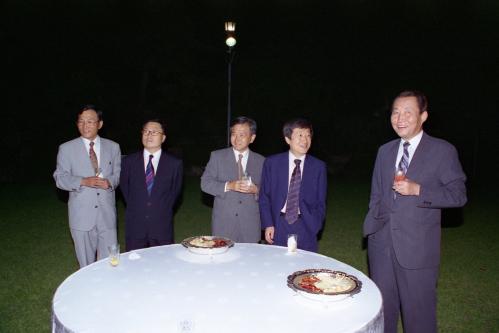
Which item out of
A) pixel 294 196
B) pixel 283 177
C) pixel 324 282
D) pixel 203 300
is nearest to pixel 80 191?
pixel 283 177

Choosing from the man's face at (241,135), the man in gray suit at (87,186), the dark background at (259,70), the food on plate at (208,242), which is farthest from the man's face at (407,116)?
the dark background at (259,70)

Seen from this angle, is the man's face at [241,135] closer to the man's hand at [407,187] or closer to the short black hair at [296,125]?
the short black hair at [296,125]

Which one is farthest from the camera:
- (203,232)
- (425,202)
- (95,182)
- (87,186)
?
(203,232)

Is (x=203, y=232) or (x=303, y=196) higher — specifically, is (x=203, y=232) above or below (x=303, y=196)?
below

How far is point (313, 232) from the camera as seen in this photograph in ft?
13.1

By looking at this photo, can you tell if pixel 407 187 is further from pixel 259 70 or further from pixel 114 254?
pixel 259 70

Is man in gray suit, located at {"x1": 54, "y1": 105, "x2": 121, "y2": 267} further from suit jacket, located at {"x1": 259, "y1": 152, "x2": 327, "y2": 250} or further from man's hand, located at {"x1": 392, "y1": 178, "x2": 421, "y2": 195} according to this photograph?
man's hand, located at {"x1": 392, "y1": 178, "x2": 421, "y2": 195}

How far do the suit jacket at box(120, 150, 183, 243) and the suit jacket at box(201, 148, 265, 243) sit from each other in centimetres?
38

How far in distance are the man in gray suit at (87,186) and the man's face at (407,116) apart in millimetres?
2771

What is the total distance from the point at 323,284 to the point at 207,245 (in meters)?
1.02

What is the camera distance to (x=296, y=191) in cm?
403

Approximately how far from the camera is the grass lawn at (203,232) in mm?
4672

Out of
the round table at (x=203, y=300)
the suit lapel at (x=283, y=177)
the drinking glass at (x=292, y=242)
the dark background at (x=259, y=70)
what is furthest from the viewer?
the dark background at (x=259, y=70)

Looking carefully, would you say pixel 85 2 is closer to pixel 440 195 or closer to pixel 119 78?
pixel 119 78
